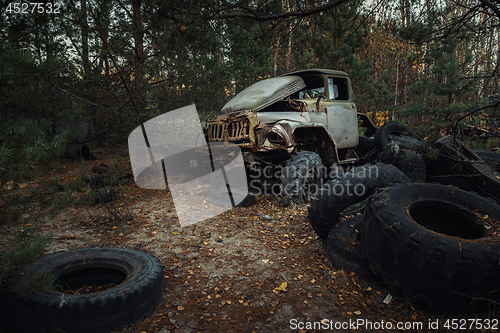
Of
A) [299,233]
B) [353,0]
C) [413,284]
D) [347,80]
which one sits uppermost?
[353,0]

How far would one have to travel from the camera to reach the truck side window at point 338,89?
586 cm

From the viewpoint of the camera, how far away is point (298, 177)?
15.1 feet

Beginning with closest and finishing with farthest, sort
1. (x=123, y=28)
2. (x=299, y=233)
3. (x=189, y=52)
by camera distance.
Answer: (x=299, y=233) → (x=123, y=28) → (x=189, y=52)

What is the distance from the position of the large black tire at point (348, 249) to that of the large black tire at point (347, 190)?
160mm

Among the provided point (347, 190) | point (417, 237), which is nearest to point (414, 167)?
point (347, 190)

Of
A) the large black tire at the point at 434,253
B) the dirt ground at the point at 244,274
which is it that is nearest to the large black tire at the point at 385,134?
the dirt ground at the point at 244,274

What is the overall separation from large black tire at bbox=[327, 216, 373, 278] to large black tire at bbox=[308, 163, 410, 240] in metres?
0.16

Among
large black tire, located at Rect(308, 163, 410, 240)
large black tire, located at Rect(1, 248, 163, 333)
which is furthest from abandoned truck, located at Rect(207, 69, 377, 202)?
large black tire, located at Rect(1, 248, 163, 333)

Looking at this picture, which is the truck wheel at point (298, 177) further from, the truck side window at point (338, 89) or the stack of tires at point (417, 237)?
the truck side window at point (338, 89)

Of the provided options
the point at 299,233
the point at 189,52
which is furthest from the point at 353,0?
the point at 299,233

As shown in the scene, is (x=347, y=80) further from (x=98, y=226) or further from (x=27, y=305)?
(x=27, y=305)

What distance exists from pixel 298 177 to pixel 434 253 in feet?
8.82

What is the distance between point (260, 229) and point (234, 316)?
1.88 metres

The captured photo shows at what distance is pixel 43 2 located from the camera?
2.31m
